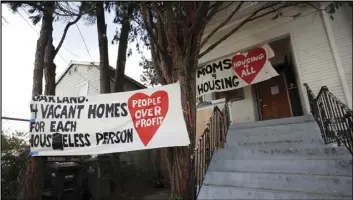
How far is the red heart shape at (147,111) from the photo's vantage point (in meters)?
3.86

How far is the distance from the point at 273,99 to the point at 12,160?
769 cm

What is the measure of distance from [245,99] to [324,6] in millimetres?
3158

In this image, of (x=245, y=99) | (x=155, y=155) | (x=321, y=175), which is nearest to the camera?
(x=321, y=175)

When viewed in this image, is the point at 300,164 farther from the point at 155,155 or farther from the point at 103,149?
the point at 155,155

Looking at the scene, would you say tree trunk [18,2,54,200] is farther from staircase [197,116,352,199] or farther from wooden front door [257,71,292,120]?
wooden front door [257,71,292,120]

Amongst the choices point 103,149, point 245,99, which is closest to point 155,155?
point 245,99

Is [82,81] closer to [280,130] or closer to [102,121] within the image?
[102,121]

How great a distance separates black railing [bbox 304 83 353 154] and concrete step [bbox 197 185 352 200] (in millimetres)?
943

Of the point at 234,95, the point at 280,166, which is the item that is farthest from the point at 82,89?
the point at 280,166

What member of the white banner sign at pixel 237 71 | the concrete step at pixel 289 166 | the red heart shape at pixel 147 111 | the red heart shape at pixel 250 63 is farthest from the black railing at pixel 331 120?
the red heart shape at pixel 147 111

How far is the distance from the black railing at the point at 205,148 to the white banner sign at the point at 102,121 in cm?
94

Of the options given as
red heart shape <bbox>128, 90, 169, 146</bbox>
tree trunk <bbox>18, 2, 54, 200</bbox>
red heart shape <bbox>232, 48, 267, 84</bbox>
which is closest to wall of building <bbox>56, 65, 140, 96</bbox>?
tree trunk <bbox>18, 2, 54, 200</bbox>

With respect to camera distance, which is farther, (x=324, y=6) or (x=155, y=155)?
(x=155, y=155)

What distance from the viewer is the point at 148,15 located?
4.74 m
